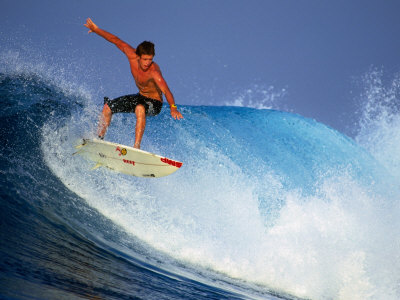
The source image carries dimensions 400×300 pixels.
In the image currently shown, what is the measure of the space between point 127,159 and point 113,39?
1.49 meters

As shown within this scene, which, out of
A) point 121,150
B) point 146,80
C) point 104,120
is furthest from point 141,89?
point 121,150

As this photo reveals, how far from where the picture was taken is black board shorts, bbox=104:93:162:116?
434cm

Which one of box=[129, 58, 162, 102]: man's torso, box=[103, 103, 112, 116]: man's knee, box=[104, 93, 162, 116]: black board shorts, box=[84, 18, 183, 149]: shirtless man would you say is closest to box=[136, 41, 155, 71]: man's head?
box=[84, 18, 183, 149]: shirtless man

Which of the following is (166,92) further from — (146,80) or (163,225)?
(163,225)

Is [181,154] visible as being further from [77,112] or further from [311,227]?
[311,227]

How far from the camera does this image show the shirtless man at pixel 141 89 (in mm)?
4113

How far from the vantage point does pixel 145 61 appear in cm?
409

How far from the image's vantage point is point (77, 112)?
7289mm

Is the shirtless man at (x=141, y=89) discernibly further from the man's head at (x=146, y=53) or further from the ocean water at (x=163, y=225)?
the ocean water at (x=163, y=225)

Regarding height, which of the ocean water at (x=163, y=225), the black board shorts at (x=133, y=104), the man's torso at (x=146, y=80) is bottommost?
the ocean water at (x=163, y=225)

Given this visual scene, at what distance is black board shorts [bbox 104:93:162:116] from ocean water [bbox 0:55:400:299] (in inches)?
29.8

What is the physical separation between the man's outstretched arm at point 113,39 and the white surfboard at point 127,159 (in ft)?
3.73

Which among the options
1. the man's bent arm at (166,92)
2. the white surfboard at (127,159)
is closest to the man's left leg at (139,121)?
the white surfboard at (127,159)

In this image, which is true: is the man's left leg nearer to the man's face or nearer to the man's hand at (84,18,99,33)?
the man's face
